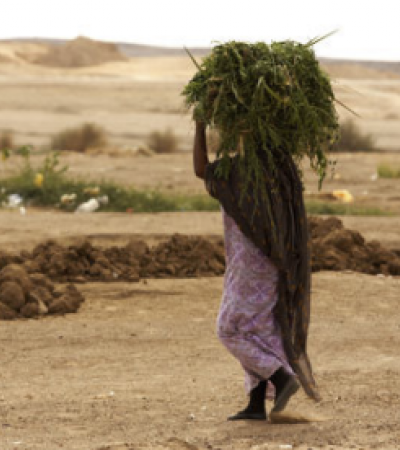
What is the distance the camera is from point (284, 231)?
5723 mm

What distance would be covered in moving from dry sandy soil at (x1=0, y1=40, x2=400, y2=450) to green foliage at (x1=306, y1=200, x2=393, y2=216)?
34.5 inches

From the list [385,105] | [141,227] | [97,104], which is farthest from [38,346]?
[385,105]

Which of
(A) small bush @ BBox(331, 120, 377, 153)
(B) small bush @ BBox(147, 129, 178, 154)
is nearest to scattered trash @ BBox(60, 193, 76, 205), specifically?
(B) small bush @ BBox(147, 129, 178, 154)

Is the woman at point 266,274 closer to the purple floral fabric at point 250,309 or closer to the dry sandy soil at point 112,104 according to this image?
the purple floral fabric at point 250,309

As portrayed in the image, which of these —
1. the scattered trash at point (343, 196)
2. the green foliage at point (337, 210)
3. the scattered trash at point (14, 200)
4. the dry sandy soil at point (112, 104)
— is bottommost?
the dry sandy soil at point (112, 104)

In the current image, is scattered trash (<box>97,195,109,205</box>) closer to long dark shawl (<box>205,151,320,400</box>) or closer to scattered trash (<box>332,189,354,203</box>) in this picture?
scattered trash (<box>332,189,354,203</box>)

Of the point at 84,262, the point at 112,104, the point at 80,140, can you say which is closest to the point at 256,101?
the point at 84,262

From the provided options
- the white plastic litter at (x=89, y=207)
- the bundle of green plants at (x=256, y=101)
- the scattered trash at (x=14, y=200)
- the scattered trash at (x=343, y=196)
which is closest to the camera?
the bundle of green plants at (x=256, y=101)

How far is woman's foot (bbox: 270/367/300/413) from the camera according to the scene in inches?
225

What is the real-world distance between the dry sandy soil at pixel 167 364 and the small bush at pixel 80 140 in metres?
13.4

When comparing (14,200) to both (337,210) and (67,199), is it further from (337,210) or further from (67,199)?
(337,210)

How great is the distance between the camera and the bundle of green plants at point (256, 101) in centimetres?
560

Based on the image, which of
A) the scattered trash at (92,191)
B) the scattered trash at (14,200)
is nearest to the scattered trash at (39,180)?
the scattered trash at (14,200)

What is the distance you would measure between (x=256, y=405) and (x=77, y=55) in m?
82.4
